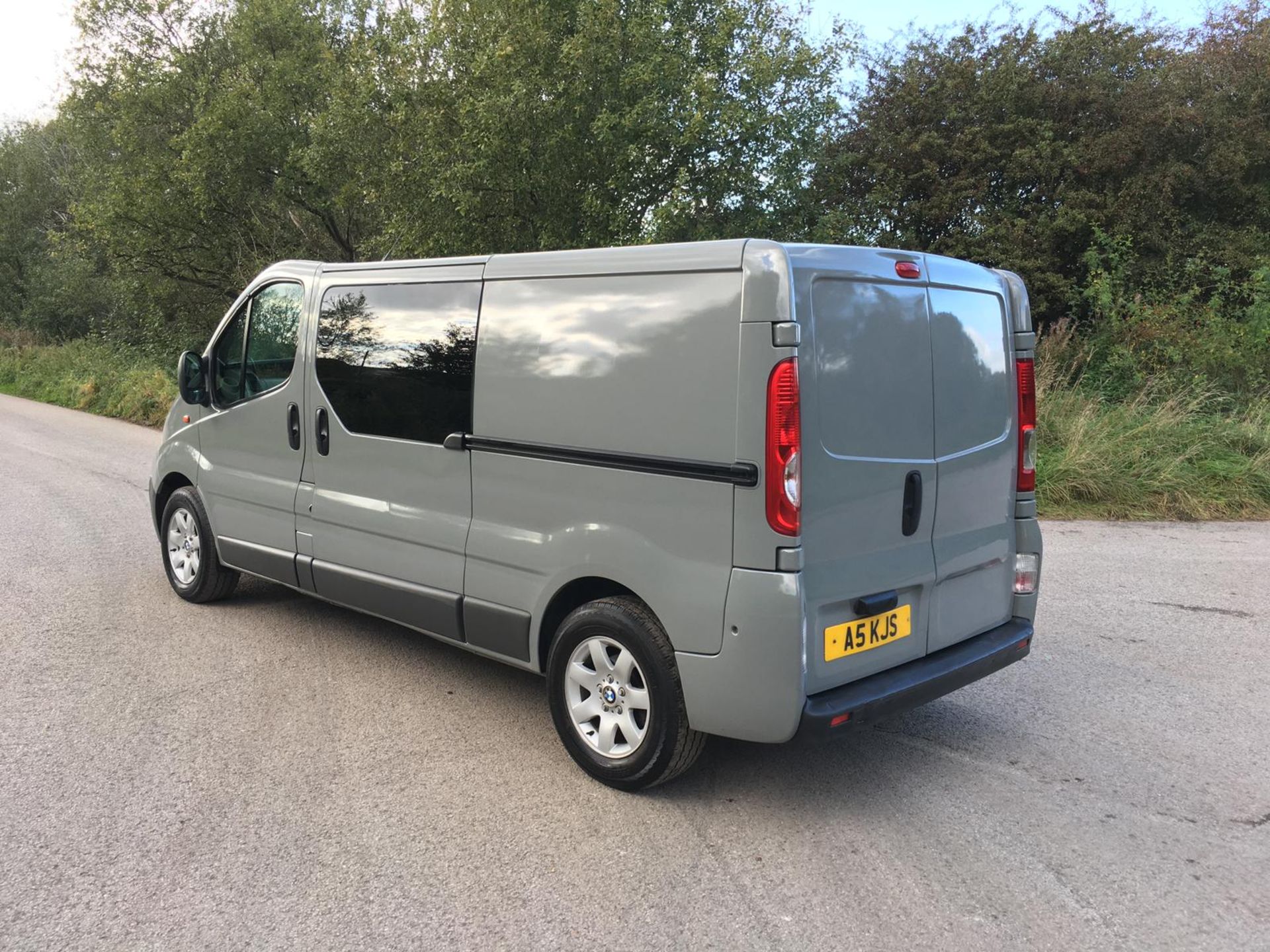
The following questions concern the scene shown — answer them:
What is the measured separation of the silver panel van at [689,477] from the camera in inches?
127

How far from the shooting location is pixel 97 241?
23312 mm

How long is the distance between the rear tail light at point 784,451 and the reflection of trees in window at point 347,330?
7.32 ft

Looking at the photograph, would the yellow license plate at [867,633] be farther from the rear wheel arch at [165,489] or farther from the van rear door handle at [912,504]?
the rear wheel arch at [165,489]

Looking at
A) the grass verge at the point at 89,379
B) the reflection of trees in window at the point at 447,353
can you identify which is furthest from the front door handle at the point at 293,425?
the grass verge at the point at 89,379

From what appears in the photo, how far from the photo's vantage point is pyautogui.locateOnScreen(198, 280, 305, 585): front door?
516 cm

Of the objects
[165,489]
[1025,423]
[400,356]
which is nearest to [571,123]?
[165,489]

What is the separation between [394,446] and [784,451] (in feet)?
6.85

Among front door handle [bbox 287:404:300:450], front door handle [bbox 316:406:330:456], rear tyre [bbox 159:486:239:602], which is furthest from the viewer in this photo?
rear tyre [bbox 159:486:239:602]

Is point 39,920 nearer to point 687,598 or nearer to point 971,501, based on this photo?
point 687,598

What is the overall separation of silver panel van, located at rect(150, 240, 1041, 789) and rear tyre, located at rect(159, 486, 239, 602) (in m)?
1.51

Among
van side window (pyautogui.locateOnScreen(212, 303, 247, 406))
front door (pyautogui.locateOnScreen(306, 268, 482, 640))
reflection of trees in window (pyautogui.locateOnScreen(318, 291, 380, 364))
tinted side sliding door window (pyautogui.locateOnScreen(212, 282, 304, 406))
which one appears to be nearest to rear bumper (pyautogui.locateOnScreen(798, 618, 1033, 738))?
front door (pyautogui.locateOnScreen(306, 268, 482, 640))

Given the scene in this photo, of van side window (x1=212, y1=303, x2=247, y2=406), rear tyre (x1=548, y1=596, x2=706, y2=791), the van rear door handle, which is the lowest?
rear tyre (x1=548, y1=596, x2=706, y2=791)

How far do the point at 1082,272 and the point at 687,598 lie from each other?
15.3 meters

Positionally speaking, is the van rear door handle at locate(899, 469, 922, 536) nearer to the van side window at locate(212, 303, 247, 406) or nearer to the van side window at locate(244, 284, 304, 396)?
the van side window at locate(244, 284, 304, 396)
